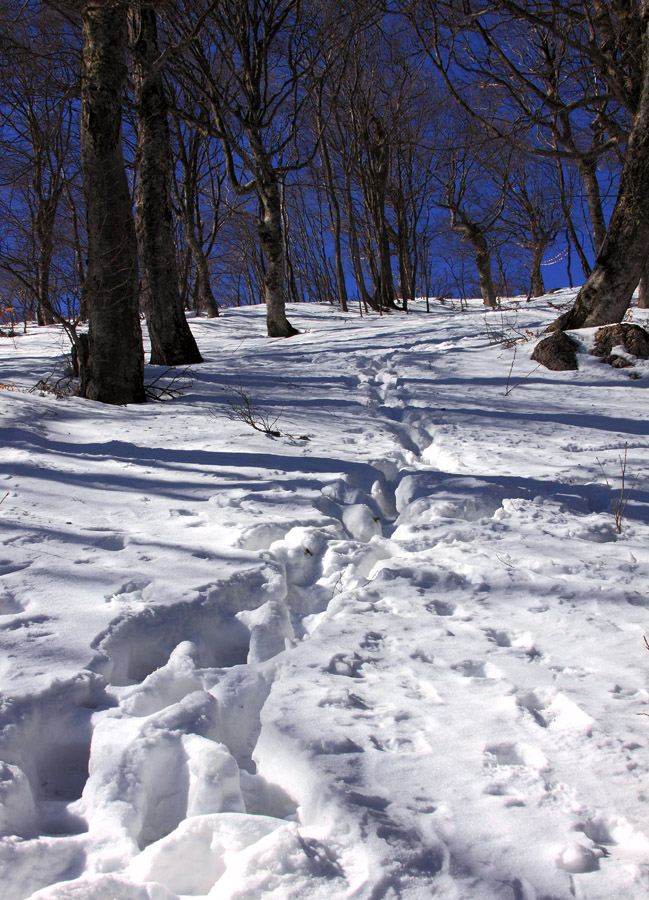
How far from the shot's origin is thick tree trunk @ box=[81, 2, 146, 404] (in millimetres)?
4387

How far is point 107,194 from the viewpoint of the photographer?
4.46m

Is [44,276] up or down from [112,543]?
up

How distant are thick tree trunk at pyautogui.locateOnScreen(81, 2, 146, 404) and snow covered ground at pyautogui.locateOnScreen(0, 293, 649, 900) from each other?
136 cm

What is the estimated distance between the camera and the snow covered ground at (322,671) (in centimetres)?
104

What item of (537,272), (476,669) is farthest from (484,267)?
(476,669)

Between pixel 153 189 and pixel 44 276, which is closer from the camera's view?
pixel 44 276

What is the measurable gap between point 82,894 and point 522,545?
196 cm

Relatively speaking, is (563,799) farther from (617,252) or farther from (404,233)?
(404,233)

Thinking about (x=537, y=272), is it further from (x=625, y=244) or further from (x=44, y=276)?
(x=44, y=276)

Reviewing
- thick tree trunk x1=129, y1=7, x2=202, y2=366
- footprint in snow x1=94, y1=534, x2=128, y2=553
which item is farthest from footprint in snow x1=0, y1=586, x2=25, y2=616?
thick tree trunk x1=129, y1=7, x2=202, y2=366

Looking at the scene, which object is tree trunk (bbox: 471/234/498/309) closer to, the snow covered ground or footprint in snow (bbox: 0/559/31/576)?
the snow covered ground

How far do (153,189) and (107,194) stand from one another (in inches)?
68.6

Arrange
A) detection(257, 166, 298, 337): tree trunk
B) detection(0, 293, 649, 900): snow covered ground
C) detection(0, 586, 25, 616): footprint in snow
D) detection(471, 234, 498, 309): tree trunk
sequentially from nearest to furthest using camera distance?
detection(0, 293, 649, 900): snow covered ground, detection(0, 586, 25, 616): footprint in snow, detection(257, 166, 298, 337): tree trunk, detection(471, 234, 498, 309): tree trunk

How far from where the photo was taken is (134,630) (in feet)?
5.65
